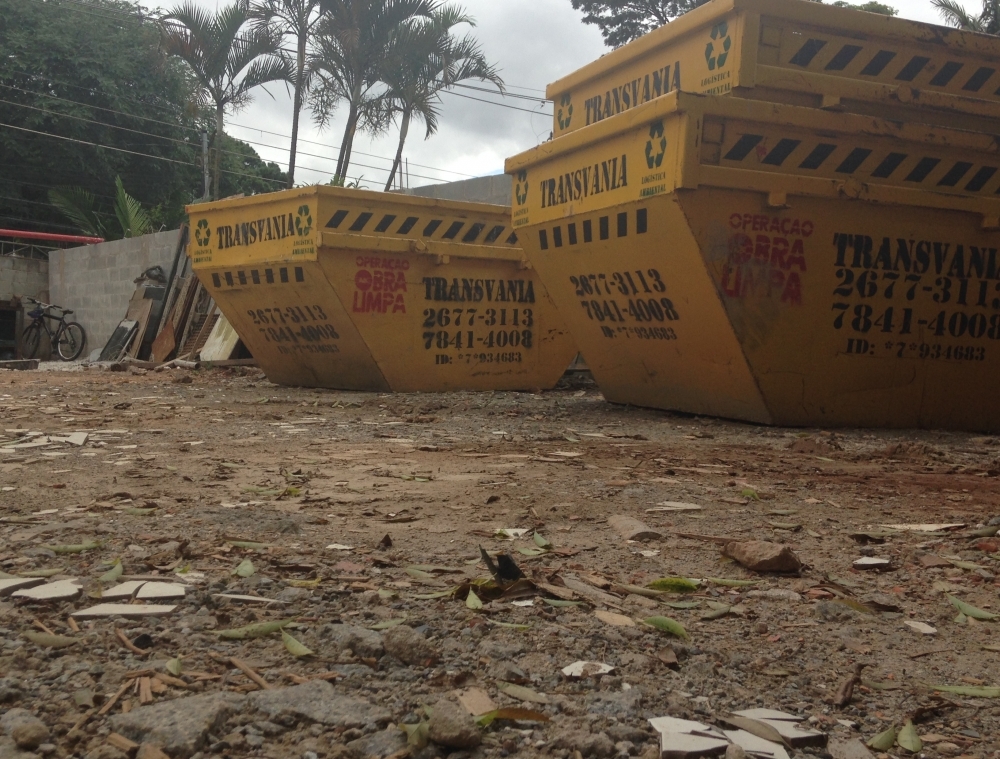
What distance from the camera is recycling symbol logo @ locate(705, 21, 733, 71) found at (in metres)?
5.32

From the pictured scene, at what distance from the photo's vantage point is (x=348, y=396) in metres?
7.62

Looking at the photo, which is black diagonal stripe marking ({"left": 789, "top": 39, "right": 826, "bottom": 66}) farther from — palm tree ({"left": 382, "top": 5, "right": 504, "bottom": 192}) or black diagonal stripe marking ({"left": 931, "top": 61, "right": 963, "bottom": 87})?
palm tree ({"left": 382, "top": 5, "right": 504, "bottom": 192})

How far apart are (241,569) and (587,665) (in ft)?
2.99

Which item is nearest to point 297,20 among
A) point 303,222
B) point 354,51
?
point 354,51

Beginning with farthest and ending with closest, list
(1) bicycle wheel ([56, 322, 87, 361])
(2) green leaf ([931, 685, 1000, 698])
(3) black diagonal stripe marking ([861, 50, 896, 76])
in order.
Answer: (1) bicycle wheel ([56, 322, 87, 361])
(3) black diagonal stripe marking ([861, 50, 896, 76])
(2) green leaf ([931, 685, 1000, 698])

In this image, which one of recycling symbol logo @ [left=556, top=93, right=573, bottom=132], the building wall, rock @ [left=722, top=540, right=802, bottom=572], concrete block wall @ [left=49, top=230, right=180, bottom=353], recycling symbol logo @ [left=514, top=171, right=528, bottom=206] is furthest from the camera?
concrete block wall @ [left=49, top=230, right=180, bottom=353]

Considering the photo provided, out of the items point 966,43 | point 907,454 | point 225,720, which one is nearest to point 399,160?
point 966,43

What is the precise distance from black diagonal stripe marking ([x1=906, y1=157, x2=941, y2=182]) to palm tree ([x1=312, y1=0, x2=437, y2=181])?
41.8 feet

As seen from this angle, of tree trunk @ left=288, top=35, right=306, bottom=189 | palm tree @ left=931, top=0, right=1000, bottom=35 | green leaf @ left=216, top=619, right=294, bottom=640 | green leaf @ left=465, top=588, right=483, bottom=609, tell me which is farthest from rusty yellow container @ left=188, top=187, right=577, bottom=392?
palm tree @ left=931, top=0, right=1000, bottom=35

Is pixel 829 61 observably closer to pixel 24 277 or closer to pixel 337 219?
pixel 337 219

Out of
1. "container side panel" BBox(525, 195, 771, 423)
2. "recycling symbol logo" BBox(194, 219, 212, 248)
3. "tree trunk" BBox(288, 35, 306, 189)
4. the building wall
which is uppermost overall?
"tree trunk" BBox(288, 35, 306, 189)

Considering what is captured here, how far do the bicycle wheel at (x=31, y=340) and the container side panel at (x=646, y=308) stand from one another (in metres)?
13.0

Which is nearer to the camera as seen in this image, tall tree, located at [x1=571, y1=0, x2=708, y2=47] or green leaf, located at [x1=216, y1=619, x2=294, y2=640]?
green leaf, located at [x1=216, y1=619, x2=294, y2=640]

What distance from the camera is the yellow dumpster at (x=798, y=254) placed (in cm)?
518
